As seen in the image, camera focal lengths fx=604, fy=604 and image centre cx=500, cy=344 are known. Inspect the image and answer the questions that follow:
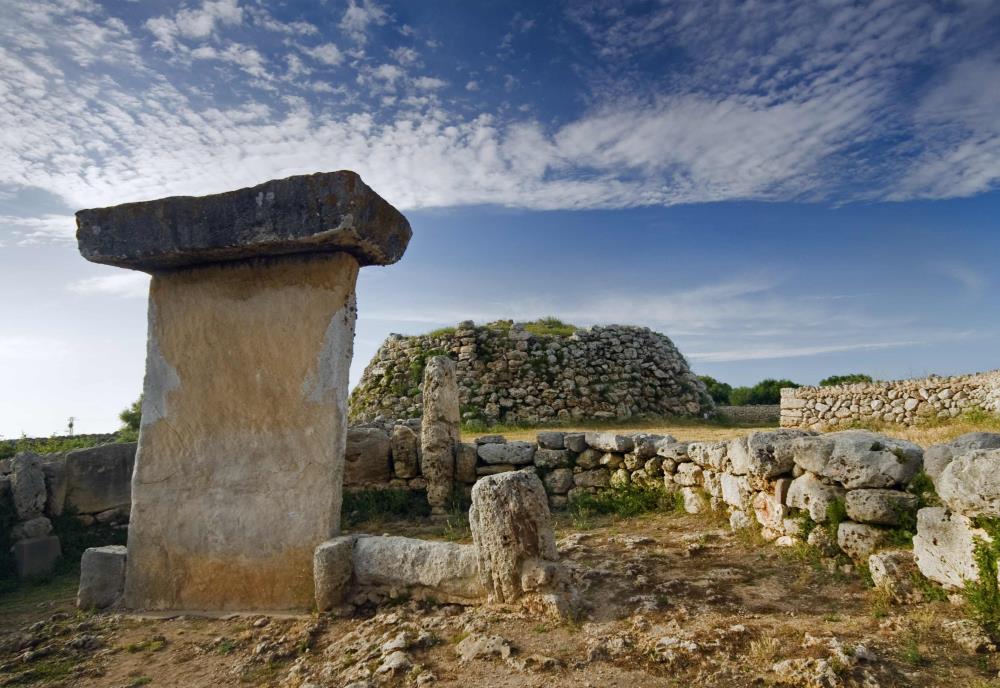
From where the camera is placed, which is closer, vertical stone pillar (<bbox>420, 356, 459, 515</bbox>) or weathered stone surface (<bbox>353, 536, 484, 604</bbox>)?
weathered stone surface (<bbox>353, 536, 484, 604</bbox>)

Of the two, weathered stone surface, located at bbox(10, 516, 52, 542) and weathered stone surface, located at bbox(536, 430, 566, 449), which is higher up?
weathered stone surface, located at bbox(536, 430, 566, 449)

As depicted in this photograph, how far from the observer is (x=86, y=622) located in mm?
4453

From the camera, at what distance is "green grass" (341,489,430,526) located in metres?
7.87

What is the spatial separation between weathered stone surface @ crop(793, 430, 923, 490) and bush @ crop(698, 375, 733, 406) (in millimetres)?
19828

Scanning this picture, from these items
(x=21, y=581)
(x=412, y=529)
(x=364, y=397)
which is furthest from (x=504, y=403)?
(x=21, y=581)

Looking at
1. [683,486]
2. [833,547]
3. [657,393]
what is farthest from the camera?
[657,393]

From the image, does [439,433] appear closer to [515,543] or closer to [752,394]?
[515,543]

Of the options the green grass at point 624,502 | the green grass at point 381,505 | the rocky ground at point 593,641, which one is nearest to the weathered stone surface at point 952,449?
the rocky ground at point 593,641

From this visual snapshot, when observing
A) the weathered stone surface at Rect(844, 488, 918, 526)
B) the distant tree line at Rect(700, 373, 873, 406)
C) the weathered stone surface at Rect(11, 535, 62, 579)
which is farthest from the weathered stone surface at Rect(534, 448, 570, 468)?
the distant tree line at Rect(700, 373, 873, 406)

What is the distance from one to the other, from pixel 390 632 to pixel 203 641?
1341 mm

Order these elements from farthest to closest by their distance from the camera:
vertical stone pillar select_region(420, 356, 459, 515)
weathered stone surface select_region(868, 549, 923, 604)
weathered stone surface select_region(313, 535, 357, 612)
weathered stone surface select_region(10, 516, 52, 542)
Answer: vertical stone pillar select_region(420, 356, 459, 515), weathered stone surface select_region(10, 516, 52, 542), weathered stone surface select_region(313, 535, 357, 612), weathered stone surface select_region(868, 549, 923, 604)

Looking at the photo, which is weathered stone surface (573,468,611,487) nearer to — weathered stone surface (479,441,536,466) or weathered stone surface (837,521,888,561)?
weathered stone surface (479,441,536,466)

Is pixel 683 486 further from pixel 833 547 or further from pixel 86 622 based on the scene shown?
pixel 86 622

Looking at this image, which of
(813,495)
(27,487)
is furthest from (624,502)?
(27,487)
